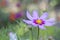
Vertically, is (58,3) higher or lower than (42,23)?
lower

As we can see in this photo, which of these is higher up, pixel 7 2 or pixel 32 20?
pixel 32 20

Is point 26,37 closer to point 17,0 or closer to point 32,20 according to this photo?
point 32,20

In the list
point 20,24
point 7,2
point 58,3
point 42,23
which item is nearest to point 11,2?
point 7,2

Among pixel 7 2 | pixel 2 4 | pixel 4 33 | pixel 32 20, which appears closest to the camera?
pixel 32 20

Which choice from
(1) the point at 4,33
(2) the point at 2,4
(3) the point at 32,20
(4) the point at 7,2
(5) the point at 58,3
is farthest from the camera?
(5) the point at 58,3

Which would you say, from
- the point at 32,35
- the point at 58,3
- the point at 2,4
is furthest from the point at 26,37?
the point at 58,3

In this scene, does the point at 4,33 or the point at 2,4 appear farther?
the point at 2,4

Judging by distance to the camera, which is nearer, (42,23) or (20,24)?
(42,23)

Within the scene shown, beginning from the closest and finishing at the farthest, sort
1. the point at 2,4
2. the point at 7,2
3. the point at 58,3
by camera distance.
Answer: the point at 2,4
the point at 7,2
the point at 58,3

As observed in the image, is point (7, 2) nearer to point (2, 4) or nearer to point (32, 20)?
point (2, 4)
